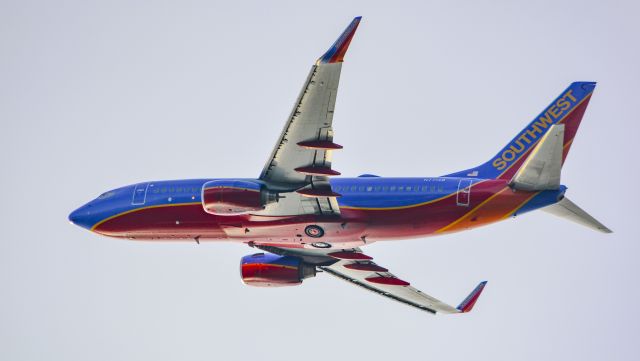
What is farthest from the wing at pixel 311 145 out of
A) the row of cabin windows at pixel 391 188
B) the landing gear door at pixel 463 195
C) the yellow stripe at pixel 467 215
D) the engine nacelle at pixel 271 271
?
the engine nacelle at pixel 271 271

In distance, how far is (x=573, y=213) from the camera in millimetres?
53281

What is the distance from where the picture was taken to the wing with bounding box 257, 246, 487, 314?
6178cm

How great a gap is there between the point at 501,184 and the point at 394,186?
199 inches

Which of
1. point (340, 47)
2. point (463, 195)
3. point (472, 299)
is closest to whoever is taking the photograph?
point (340, 47)

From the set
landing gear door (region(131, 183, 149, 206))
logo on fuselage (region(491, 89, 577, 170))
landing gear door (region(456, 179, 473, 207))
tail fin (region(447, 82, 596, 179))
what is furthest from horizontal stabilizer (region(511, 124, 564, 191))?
landing gear door (region(131, 183, 149, 206))

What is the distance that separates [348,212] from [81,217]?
48.2 feet

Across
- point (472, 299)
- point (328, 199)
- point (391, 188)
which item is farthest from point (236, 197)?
point (472, 299)

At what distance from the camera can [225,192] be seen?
175ft

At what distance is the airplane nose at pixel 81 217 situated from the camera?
6044 cm

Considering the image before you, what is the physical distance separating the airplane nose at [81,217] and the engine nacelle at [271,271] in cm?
851

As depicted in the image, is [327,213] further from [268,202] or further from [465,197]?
[465,197]

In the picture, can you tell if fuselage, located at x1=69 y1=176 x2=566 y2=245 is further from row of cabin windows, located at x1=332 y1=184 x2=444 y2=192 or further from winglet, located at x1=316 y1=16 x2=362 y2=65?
winglet, located at x1=316 y1=16 x2=362 y2=65

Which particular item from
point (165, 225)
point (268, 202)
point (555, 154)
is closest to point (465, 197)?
point (555, 154)

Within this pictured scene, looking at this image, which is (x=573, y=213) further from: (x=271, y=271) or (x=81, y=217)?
(x=81, y=217)
